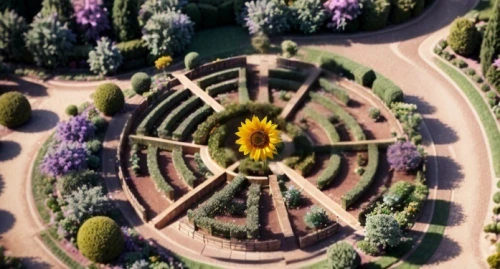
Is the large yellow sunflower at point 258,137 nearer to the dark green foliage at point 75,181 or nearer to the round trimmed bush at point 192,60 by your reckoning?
the dark green foliage at point 75,181

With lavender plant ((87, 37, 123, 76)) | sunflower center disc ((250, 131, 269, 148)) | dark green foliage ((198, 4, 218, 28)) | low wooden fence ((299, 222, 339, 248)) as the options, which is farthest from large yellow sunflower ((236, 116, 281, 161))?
dark green foliage ((198, 4, 218, 28))

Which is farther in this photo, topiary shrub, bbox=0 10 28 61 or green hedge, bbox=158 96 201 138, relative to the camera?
topiary shrub, bbox=0 10 28 61

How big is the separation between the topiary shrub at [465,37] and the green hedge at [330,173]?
1761 centimetres

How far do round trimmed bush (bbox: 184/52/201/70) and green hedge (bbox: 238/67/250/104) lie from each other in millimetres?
3968

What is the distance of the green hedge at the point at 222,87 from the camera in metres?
53.6

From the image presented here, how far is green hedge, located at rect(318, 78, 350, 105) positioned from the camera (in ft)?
173

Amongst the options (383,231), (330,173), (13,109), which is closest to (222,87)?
(330,173)

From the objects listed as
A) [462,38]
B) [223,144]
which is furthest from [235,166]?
[462,38]

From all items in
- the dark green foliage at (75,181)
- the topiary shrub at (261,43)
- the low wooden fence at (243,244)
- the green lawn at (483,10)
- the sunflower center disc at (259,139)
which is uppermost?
the green lawn at (483,10)

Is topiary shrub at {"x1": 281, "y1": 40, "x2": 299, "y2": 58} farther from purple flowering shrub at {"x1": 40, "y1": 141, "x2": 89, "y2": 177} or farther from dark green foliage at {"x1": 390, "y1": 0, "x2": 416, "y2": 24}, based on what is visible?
purple flowering shrub at {"x1": 40, "y1": 141, "x2": 89, "y2": 177}

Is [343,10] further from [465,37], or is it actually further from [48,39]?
[48,39]

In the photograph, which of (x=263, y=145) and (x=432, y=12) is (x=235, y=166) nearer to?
(x=263, y=145)

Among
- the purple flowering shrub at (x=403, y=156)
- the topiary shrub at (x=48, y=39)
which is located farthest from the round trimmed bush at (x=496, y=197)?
the topiary shrub at (x=48, y=39)

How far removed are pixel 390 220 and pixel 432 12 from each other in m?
31.2
